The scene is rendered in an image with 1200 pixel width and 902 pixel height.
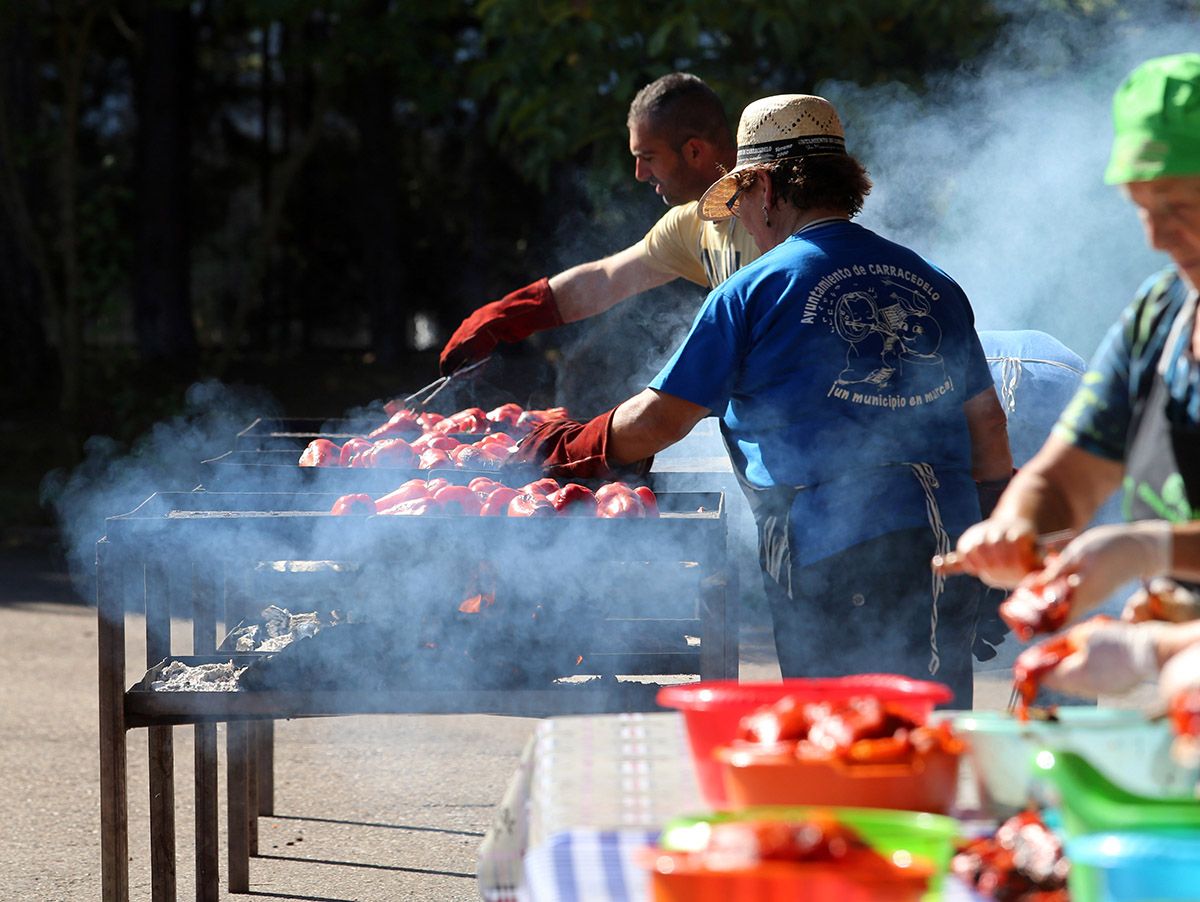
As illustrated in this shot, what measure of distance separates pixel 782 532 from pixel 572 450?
0.57 meters

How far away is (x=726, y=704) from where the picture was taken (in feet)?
5.74

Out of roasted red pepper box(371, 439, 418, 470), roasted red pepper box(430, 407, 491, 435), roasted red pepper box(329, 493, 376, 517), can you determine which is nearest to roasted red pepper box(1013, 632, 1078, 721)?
roasted red pepper box(329, 493, 376, 517)

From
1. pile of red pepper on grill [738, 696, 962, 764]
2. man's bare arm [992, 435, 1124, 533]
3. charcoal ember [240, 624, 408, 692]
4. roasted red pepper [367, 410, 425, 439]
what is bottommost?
charcoal ember [240, 624, 408, 692]

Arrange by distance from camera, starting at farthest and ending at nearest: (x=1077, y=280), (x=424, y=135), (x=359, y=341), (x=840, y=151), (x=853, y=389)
A: 1. (x=359, y=341)
2. (x=424, y=135)
3. (x=1077, y=280)
4. (x=840, y=151)
5. (x=853, y=389)

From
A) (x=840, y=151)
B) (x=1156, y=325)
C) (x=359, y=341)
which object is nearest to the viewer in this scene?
(x=1156, y=325)

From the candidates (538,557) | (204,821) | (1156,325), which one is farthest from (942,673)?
(204,821)

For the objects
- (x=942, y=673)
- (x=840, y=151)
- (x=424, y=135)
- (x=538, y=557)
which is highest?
(x=424, y=135)

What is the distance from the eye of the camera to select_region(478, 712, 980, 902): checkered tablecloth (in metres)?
1.51

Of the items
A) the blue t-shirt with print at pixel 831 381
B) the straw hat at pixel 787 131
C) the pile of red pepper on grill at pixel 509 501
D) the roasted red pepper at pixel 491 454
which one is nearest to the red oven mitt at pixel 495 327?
the roasted red pepper at pixel 491 454

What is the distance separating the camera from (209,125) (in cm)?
1939

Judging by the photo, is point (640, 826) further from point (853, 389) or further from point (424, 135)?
point (424, 135)

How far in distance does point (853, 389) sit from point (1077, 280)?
5076mm

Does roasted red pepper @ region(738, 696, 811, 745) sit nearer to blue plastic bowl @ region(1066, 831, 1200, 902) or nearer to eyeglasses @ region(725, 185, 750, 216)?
blue plastic bowl @ region(1066, 831, 1200, 902)

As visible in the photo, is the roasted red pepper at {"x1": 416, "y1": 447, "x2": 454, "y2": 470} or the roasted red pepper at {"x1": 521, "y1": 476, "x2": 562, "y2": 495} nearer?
the roasted red pepper at {"x1": 521, "y1": 476, "x2": 562, "y2": 495}
